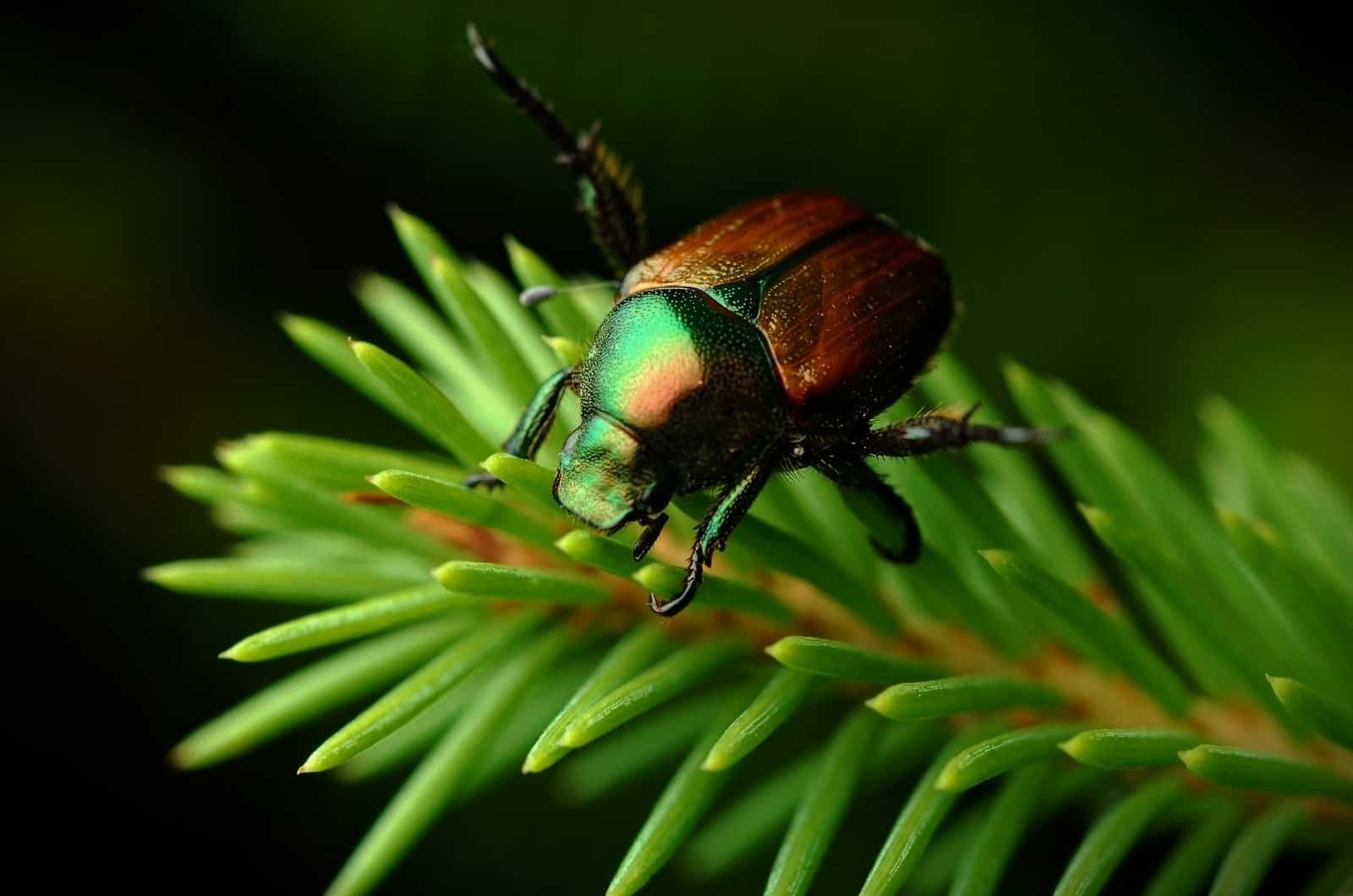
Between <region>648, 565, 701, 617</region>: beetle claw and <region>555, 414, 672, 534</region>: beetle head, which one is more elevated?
<region>555, 414, 672, 534</region>: beetle head

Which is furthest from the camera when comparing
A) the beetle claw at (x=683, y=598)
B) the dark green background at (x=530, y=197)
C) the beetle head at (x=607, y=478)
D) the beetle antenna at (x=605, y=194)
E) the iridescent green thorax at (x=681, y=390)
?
the dark green background at (x=530, y=197)

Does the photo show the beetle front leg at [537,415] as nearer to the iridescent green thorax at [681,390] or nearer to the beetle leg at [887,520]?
the iridescent green thorax at [681,390]

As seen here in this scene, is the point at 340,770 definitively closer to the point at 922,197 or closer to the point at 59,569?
the point at 59,569

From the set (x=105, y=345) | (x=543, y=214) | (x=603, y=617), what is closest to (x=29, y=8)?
(x=105, y=345)

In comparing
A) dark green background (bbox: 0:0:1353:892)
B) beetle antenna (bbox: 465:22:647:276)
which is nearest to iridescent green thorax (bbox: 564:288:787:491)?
beetle antenna (bbox: 465:22:647:276)

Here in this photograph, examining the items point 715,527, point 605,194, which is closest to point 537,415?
point 715,527

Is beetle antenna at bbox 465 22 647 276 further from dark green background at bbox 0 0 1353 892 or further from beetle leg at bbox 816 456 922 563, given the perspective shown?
beetle leg at bbox 816 456 922 563

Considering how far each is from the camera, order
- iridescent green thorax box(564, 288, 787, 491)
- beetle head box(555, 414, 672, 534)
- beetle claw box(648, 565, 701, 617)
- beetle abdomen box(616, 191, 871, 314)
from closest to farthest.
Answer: beetle claw box(648, 565, 701, 617), beetle head box(555, 414, 672, 534), iridescent green thorax box(564, 288, 787, 491), beetle abdomen box(616, 191, 871, 314)

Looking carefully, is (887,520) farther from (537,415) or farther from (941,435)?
(537,415)

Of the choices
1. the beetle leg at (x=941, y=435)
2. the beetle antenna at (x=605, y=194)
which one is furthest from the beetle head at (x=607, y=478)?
the beetle antenna at (x=605, y=194)
